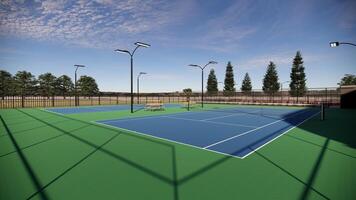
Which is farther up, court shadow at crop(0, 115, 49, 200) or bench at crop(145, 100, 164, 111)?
bench at crop(145, 100, 164, 111)

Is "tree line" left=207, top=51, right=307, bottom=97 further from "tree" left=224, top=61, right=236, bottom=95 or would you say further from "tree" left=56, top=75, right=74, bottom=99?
"tree" left=56, top=75, right=74, bottom=99

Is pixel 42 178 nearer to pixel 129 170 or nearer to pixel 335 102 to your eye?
pixel 129 170

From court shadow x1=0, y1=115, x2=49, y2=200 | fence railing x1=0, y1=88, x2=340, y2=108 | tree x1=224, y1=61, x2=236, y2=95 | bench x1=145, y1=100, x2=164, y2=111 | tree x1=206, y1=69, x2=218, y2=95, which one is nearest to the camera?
court shadow x1=0, y1=115, x2=49, y2=200

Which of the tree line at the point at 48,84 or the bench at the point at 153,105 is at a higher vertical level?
the tree line at the point at 48,84

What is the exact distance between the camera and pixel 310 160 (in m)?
5.74

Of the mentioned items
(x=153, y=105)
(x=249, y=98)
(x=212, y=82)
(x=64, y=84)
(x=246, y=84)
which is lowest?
(x=153, y=105)

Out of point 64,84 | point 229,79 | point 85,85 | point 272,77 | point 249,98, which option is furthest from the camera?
point 64,84

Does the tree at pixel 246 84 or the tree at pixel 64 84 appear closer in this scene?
the tree at pixel 246 84

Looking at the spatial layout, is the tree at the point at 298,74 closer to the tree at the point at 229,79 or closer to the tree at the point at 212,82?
the tree at the point at 229,79

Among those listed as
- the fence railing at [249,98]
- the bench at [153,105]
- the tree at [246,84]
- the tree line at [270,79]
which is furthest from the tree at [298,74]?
the bench at [153,105]

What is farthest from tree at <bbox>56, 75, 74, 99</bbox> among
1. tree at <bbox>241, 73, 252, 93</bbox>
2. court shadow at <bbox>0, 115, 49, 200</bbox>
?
court shadow at <bbox>0, 115, 49, 200</bbox>

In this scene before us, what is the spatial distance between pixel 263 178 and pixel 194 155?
217 centimetres

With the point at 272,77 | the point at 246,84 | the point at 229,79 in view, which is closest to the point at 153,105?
the point at 229,79

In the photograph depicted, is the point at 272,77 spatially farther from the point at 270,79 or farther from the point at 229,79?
the point at 229,79
